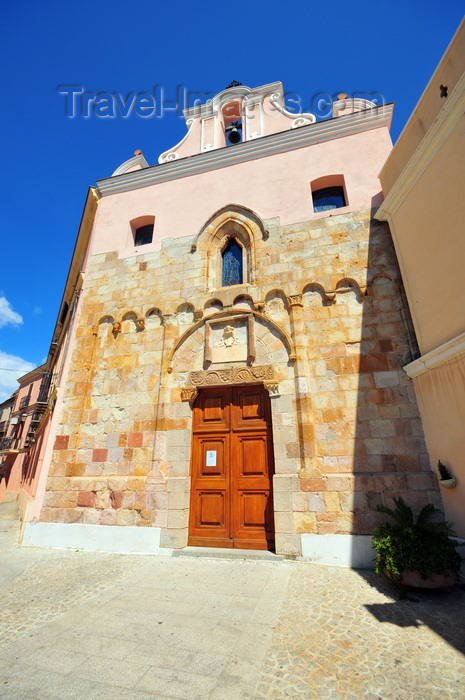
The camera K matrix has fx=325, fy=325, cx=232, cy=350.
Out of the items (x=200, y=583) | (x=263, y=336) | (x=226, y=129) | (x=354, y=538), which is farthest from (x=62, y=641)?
(x=226, y=129)

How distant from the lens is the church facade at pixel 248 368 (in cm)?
529

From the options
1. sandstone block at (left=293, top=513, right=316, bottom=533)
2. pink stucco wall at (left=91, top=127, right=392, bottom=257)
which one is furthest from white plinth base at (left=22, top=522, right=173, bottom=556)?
pink stucco wall at (left=91, top=127, right=392, bottom=257)

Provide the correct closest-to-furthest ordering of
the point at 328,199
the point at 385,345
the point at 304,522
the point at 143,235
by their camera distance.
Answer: the point at 304,522
the point at 385,345
the point at 328,199
the point at 143,235

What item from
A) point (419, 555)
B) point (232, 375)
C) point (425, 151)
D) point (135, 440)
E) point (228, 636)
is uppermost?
point (425, 151)

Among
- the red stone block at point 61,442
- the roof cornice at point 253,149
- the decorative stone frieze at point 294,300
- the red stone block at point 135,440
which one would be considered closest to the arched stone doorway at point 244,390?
the decorative stone frieze at point 294,300

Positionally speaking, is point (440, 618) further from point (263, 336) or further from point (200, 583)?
point (263, 336)

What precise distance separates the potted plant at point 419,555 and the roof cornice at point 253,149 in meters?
7.85

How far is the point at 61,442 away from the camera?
22.3 ft

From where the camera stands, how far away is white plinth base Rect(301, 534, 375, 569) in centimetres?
471

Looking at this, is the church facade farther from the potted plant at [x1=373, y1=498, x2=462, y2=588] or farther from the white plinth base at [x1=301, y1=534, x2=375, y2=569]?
the potted plant at [x1=373, y1=498, x2=462, y2=588]

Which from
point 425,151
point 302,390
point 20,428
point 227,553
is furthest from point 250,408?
point 20,428

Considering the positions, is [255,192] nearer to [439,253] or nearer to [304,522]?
[439,253]

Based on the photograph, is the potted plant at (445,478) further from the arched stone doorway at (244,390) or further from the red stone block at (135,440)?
the red stone block at (135,440)

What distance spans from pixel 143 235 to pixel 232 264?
9.69 feet
